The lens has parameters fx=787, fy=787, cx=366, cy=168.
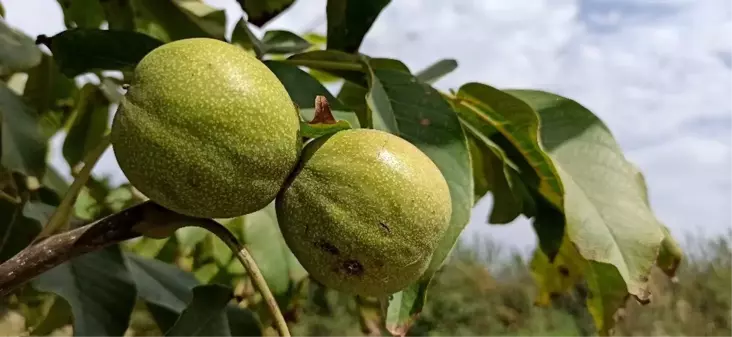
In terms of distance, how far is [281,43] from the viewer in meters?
0.88

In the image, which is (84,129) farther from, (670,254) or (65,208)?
(670,254)

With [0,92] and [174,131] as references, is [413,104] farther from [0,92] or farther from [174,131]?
[0,92]

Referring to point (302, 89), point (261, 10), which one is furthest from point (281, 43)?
point (302, 89)

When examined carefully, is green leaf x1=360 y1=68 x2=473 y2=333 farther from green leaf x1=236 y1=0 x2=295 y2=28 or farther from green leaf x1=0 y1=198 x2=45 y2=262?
green leaf x1=0 y1=198 x2=45 y2=262

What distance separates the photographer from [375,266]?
1.77 ft

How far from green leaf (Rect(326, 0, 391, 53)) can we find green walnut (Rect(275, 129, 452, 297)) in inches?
12.5

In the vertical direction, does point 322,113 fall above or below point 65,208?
above

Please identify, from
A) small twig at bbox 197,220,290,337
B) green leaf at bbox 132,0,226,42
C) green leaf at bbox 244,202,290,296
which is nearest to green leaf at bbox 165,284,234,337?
green leaf at bbox 244,202,290,296

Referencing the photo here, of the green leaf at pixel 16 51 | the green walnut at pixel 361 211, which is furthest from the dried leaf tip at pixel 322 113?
the green leaf at pixel 16 51

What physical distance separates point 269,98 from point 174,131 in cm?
7

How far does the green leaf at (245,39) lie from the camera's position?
0.84m

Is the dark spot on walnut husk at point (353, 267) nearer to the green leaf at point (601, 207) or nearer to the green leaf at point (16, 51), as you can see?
the green leaf at point (601, 207)

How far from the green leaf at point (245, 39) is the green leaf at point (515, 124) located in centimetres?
22

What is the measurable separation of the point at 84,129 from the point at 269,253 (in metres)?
0.54
